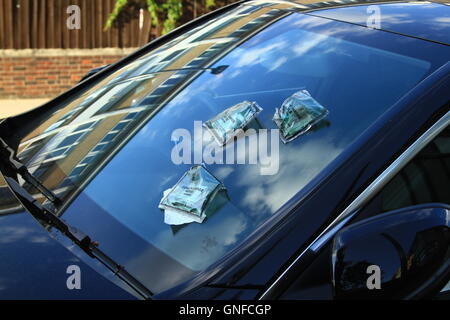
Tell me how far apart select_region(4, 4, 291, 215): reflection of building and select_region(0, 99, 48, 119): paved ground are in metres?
6.36

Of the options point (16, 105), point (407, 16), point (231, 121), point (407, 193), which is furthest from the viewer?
point (16, 105)

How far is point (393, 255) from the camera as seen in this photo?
1.66 m

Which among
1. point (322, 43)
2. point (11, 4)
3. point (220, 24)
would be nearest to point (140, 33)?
point (11, 4)

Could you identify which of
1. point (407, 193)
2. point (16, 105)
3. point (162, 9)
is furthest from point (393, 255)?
point (162, 9)

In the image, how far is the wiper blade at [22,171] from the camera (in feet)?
6.99

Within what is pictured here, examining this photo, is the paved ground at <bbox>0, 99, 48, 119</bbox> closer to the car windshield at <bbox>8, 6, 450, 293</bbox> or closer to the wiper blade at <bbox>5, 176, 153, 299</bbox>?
the car windshield at <bbox>8, 6, 450, 293</bbox>

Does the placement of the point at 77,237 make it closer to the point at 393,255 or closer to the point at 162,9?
the point at 393,255

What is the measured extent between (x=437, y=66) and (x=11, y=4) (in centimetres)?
866

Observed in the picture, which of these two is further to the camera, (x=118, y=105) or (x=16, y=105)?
(x=16, y=105)

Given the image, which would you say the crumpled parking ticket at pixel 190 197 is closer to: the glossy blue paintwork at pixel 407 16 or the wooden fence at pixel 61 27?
the glossy blue paintwork at pixel 407 16

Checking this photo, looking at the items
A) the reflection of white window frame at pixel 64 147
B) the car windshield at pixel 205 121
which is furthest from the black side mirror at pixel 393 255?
the reflection of white window frame at pixel 64 147

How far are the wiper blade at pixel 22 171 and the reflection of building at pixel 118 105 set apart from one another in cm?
2

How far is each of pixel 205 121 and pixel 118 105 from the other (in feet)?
1.77
